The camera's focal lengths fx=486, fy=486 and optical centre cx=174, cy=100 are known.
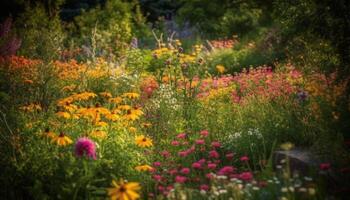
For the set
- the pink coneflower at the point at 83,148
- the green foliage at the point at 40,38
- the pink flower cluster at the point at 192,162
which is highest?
the green foliage at the point at 40,38

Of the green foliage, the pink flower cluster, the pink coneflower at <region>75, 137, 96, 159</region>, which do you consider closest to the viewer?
the pink coneflower at <region>75, 137, 96, 159</region>

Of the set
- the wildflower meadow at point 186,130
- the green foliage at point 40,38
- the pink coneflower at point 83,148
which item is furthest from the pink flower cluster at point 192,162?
the green foliage at point 40,38

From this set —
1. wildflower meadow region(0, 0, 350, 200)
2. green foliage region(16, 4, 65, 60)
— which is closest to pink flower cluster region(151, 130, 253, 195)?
wildflower meadow region(0, 0, 350, 200)

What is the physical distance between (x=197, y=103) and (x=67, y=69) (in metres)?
3.35

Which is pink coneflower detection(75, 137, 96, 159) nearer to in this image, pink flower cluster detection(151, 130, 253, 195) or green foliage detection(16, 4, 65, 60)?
pink flower cluster detection(151, 130, 253, 195)

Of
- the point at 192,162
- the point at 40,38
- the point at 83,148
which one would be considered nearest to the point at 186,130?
the point at 192,162

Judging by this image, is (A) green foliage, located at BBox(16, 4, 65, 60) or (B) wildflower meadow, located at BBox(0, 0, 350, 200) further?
(A) green foliage, located at BBox(16, 4, 65, 60)

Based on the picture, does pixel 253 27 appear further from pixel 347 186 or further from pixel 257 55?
pixel 347 186

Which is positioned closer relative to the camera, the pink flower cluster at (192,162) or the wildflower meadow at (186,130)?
the wildflower meadow at (186,130)

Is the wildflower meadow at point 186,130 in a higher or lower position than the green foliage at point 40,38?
lower

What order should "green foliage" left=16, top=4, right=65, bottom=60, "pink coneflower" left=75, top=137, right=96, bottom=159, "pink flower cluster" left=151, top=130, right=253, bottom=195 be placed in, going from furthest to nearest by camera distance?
1. "green foliage" left=16, top=4, right=65, bottom=60
2. "pink flower cluster" left=151, top=130, right=253, bottom=195
3. "pink coneflower" left=75, top=137, right=96, bottom=159

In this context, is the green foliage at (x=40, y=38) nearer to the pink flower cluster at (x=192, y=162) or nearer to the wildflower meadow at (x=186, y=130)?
the wildflower meadow at (x=186, y=130)

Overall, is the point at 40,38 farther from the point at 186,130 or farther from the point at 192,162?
the point at 192,162

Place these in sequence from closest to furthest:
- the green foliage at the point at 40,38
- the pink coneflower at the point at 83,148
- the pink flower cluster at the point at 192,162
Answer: the pink coneflower at the point at 83,148 → the pink flower cluster at the point at 192,162 → the green foliage at the point at 40,38
